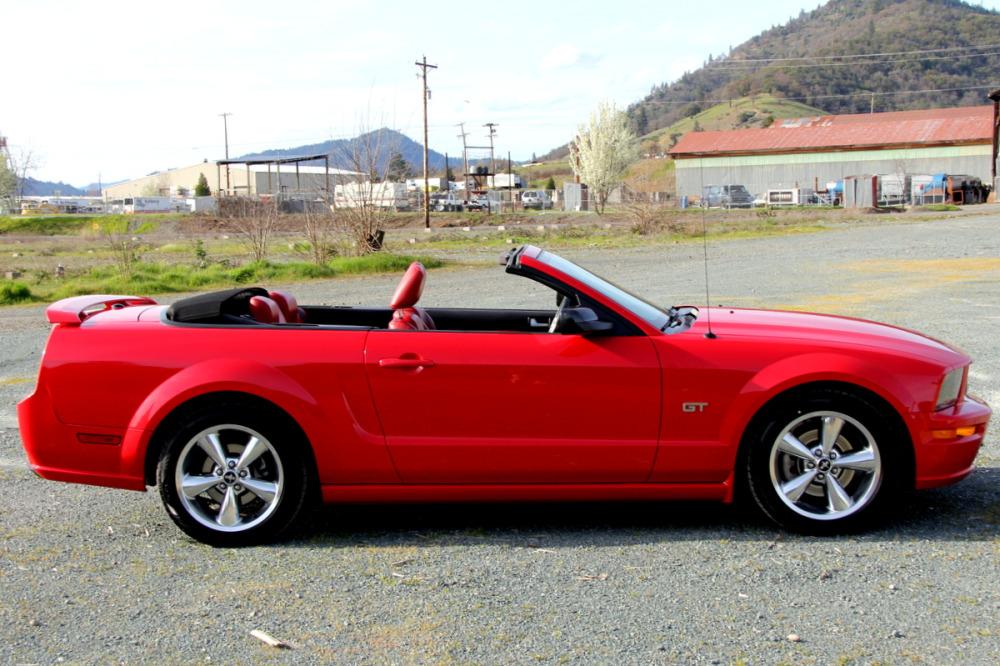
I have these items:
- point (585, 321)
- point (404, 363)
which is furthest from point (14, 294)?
point (585, 321)

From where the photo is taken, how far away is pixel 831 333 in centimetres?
499

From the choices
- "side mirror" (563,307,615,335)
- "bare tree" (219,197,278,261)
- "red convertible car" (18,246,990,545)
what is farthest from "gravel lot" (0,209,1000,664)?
"bare tree" (219,197,278,261)

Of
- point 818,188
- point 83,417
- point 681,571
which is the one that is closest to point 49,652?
point 83,417

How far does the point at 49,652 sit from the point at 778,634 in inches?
107

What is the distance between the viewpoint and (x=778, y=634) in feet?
12.2

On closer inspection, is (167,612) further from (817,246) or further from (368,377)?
(817,246)

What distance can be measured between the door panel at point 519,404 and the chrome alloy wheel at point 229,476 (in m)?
0.60

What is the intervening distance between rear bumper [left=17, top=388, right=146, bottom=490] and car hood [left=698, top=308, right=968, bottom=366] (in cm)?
295

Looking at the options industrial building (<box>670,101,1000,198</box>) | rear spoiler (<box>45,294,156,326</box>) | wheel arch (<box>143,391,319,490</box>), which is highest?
industrial building (<box>670,101,1000,198</box>)

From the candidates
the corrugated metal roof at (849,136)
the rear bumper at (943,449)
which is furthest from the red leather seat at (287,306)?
the corrugated metal roof at (849,136)

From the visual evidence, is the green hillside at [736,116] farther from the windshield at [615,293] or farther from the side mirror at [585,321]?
the side mirror at [585,321]

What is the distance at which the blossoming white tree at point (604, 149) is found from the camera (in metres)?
83.9

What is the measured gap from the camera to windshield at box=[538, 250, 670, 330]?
16.4 feet

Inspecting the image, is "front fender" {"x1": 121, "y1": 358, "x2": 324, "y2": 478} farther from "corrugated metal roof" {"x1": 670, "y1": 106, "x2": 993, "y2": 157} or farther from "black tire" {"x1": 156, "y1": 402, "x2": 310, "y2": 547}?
"corrugated metal roof" {"x1": 670, "y1": 106, "x2": 993, "y2": 157}
